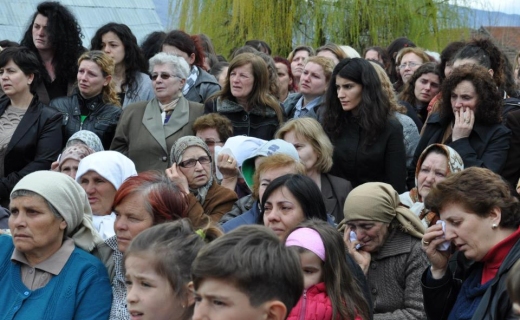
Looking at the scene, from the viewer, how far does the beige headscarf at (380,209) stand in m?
6.09

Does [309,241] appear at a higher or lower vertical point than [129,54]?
lower

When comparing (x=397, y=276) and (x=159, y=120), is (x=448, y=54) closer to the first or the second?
(x=159, y=120)

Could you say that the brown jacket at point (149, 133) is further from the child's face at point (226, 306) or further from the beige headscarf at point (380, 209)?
the child's face at point (226, 306)

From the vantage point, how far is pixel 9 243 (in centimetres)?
563

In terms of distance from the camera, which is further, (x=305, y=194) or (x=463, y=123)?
(x=463, y=123)

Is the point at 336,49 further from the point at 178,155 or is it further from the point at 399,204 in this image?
the point at 399,204

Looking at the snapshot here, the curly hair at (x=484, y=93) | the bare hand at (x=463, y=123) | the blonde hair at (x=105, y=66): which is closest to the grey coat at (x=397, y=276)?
the bare hand at (x=463, y=123)

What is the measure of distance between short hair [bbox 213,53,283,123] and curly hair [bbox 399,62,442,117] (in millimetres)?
1501

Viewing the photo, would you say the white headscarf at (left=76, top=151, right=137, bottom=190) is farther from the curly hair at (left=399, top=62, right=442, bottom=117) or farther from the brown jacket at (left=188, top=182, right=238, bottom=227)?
the curly hair at (left=399, top=62, right=442, bottom=117)

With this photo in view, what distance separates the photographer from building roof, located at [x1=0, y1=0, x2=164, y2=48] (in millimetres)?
14891

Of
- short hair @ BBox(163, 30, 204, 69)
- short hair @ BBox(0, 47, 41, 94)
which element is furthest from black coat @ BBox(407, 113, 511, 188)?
short hair @ BBox(0, 47, 41, 94)

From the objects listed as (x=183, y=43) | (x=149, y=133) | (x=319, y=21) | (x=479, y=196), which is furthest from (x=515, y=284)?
(x=319, y=21)

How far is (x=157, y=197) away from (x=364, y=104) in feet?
8.85

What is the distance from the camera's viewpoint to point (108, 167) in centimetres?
659
